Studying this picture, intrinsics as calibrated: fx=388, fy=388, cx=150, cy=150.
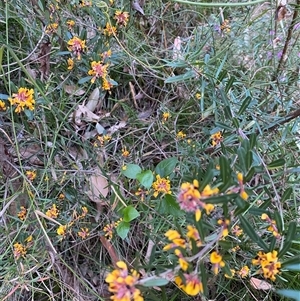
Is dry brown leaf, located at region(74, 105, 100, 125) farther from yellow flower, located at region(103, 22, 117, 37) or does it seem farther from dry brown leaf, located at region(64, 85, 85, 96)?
yellow flower, located at region(103, 22, 117, 37)

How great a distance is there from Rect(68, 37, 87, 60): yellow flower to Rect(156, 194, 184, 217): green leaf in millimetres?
368

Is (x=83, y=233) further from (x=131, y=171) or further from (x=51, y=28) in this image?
(x=51, y=28)

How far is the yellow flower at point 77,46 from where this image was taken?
0.85 metres

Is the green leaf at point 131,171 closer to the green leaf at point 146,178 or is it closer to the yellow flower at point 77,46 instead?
the green leaf at point 146,178

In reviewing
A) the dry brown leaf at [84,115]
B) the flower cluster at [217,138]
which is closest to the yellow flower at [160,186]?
the flower cluster at [217,138]

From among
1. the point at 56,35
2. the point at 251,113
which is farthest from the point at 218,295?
the point at 56,35

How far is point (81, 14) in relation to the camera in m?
→ 1.04

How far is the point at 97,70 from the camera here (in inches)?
33.9

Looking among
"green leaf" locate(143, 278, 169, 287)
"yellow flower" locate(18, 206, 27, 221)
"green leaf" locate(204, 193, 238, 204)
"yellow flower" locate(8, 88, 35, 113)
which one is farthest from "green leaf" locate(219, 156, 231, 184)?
"yellow flower" locate(18, 206, 27, 221)

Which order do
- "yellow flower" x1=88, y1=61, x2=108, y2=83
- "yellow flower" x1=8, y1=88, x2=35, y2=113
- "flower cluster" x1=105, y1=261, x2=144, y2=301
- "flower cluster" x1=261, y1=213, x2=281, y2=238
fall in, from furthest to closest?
1. "yellow flower" x1=88, y1=61, x2=108, y2=83
2. "yellow flower" x1=8, y1=88, x2=35, y2=113
3. "flower cluster" x1=261, y1=213, x2=281, y2=238
4. "flower cluster" x1=105, y1=261, x2=144, y2=301

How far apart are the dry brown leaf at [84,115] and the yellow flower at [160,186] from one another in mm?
256

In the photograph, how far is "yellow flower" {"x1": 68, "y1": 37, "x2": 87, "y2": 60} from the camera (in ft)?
2.79

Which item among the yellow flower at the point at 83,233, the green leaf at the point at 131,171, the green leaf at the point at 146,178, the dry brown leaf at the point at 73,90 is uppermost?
the dry brown leaf at the point at 73,90

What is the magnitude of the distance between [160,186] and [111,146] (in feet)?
0.69
